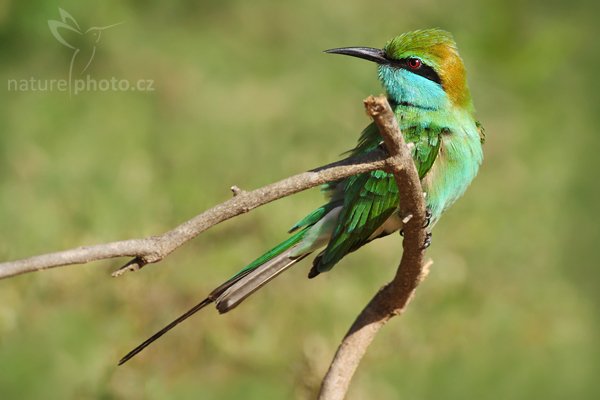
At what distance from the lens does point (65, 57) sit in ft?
16.0

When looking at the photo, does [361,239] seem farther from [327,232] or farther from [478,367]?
[478,367]

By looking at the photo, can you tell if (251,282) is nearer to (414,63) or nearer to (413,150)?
(413,150)

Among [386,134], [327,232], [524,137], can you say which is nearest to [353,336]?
[327,232]

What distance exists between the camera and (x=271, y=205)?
4.12m

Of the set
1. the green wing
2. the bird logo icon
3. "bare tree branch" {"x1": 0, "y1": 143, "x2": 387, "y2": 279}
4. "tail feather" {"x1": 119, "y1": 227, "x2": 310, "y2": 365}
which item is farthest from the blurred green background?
"bare tree branch" {"x1": 0, "y1": 143, "x2": 387, "y2": 279}

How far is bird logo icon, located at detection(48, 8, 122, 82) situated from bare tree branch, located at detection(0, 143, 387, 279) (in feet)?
10.7

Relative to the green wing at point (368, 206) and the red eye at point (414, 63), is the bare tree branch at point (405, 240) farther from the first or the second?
the red eye at point (414, 63)

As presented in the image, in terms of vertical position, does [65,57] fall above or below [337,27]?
below

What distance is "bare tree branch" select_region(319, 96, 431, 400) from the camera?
176 centimetres

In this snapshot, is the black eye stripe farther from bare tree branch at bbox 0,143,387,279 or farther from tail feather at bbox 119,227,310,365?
bare tree branch at bbox 0,143,387,279

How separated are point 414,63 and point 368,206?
0.41 m

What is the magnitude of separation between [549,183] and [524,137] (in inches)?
11.5

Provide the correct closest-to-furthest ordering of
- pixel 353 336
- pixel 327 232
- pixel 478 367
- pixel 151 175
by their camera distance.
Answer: pixel 353 336
pixel 327 232
pixel 478 367
pixel 151 175

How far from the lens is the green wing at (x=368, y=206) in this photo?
2.48 meters
